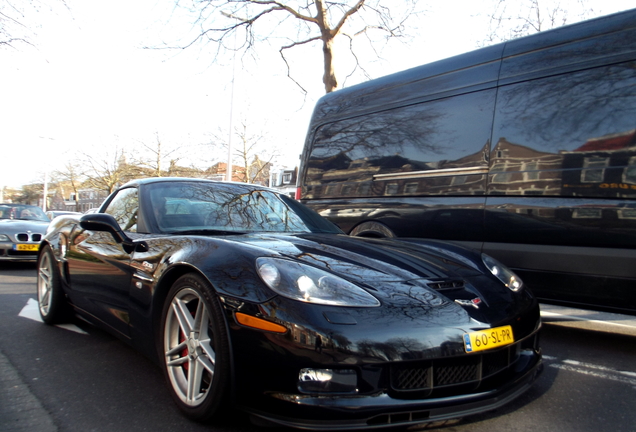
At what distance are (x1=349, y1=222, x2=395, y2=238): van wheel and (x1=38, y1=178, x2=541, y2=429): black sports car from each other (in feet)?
6.34

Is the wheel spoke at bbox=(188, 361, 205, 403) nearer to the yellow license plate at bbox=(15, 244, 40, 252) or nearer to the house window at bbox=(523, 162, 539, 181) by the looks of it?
the house window at bbox=(523, 162, 539, 181)

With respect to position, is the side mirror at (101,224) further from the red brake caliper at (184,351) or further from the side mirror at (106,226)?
the red brake caliper at (184,351)

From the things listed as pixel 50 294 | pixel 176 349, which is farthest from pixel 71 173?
pixel 176 349

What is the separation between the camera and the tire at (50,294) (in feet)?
13.0

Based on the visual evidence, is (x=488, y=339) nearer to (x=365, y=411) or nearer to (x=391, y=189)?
(x=365, y=411)

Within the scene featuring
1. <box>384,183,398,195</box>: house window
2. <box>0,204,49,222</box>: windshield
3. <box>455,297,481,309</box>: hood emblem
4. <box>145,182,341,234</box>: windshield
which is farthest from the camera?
<box>0,204,49,222</box>: windshield

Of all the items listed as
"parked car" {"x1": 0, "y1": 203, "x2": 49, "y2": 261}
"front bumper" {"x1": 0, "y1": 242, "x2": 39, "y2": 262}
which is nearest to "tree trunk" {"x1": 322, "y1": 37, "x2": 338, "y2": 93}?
"parked car" {"x1": 0, "y1": 203, "x2": 49, "y2": 261}

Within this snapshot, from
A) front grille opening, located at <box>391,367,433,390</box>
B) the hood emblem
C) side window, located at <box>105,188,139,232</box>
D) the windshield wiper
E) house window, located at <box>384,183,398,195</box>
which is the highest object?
house window, located at <box>384,183,398,195</box>

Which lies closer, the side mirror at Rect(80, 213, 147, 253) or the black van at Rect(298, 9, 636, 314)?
the side mirror at Rect(80, 213, 147, 253)

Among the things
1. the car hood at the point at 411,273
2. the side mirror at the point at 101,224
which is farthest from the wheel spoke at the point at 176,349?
the side mirror at the point at 101,224

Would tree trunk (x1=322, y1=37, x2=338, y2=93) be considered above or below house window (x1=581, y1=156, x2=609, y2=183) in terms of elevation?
above

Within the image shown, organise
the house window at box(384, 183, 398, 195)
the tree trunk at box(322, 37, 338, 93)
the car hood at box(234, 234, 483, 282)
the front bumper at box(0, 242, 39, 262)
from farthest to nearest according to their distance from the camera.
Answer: the tree trunk at box(322, 37, 338, 93), the front bumper at box(0, 242, 39, 262), the house window at box(384, 183, 398, 195), the car hood at box(234, 234, 483, 282)

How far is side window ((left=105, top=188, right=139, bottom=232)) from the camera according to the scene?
3.25m

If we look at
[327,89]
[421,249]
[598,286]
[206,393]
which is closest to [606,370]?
[598,286]
